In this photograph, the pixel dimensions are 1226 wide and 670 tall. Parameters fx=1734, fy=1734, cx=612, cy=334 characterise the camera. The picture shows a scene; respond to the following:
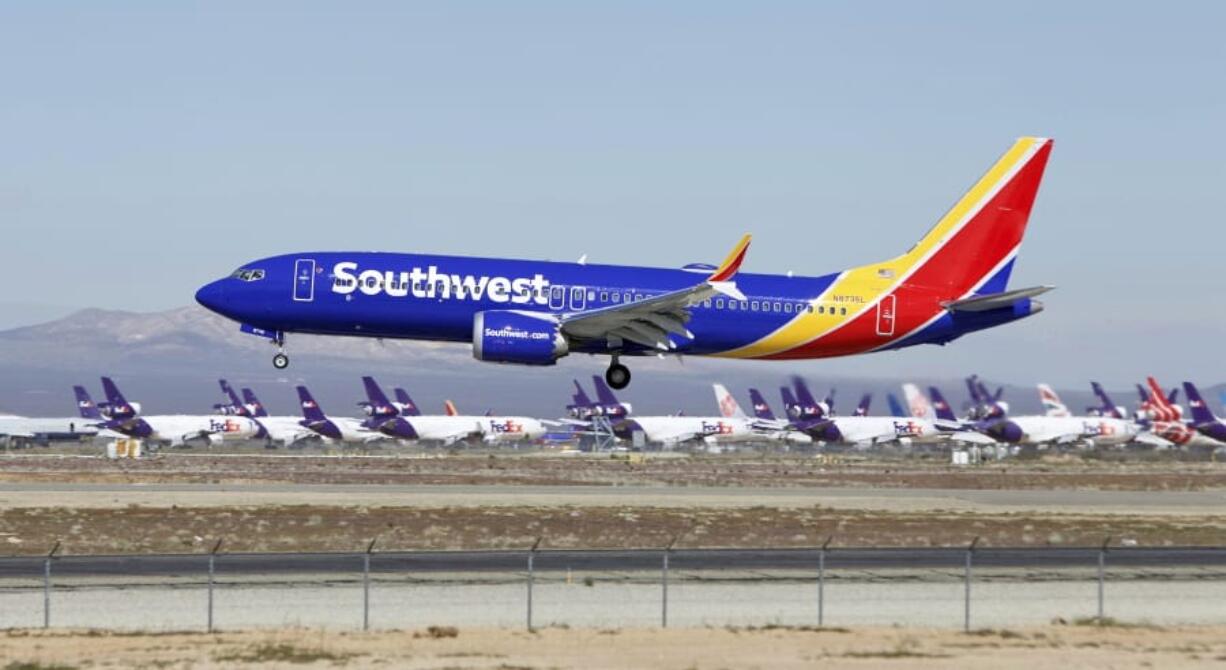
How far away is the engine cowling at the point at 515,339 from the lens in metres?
50.5

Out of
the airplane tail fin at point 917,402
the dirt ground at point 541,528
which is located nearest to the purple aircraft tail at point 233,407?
the airplane tail fin at point 917,402

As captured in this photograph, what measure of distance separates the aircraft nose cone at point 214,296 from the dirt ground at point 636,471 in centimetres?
2609

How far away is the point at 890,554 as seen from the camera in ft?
156

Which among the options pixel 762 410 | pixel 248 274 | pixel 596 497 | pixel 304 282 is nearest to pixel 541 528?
pixel 304 282

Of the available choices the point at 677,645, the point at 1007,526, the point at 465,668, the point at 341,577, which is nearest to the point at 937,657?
the point at 677,645

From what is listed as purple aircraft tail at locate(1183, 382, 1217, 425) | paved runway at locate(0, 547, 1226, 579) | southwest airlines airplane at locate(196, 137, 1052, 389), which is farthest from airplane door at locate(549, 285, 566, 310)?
purple aircraft tail at locate(1183, 382, 1217, 425)

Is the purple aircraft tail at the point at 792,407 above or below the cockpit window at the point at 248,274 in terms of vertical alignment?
below

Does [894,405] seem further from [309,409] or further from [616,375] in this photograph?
[616,375]

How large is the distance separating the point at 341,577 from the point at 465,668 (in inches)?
457

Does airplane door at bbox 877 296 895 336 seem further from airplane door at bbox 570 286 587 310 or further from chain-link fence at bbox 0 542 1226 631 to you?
chain-link fence at bbox 0 542 1226 631

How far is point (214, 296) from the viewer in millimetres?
53250

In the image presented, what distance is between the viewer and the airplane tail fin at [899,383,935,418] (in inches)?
6855

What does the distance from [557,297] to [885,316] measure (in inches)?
422

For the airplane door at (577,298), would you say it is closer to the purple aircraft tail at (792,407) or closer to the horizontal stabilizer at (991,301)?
the horizontal stabilizer at (991,301)
